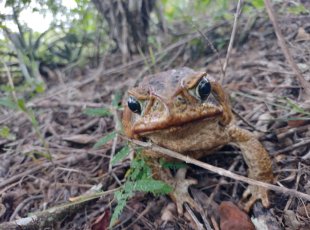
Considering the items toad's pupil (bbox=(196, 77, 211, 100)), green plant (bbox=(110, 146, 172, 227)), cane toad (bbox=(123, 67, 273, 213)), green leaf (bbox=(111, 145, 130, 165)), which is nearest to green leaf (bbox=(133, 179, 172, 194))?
green plant (bbox=(110, 146, 172, 227))

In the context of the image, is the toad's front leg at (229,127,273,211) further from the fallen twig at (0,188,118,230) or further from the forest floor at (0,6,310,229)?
the fallen twig at (0,188,118,230)

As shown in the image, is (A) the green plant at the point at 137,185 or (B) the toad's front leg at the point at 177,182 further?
(B) the toad's front leg at the point at 177,182

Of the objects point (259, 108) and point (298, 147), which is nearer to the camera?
point (298, 147)

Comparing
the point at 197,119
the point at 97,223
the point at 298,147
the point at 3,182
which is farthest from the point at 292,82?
the point at 3,182

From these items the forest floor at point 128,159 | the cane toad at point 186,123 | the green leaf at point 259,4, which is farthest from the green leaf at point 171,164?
the green leaf at point 259,4

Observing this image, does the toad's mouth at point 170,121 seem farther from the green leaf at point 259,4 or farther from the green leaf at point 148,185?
the green leaf at point 259,4

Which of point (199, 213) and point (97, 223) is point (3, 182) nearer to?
point (97, 223)

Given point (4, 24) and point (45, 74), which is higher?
point (4, 24)
